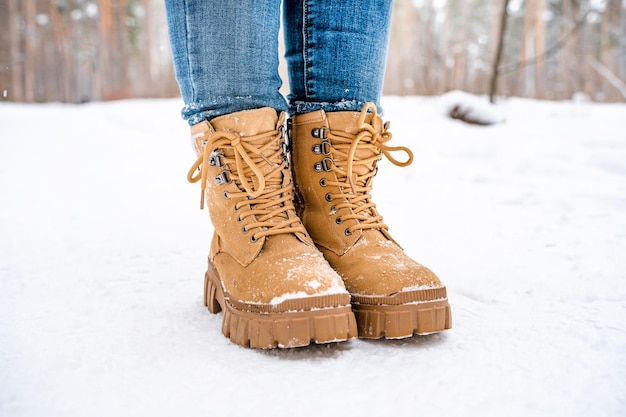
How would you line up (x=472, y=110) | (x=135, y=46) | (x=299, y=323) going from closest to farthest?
(x=299, y=323) → (x=472, y=110) → (x=135, y=46)

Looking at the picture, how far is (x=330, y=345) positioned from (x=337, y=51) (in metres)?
0.50

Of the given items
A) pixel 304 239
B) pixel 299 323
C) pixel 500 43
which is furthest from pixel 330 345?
pixel 500 43

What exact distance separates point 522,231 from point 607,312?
1.87ft

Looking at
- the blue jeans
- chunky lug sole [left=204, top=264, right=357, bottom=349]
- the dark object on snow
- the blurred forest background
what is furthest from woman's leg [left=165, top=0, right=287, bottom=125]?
the blurred forest background

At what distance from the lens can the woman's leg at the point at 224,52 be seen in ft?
2.44

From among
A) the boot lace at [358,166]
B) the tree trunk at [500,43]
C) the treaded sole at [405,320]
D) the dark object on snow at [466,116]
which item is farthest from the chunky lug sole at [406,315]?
the tree trunk at [500,43]

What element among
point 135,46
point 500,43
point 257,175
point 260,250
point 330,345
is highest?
point 135,46

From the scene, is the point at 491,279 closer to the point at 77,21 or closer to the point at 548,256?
the point at 548,256

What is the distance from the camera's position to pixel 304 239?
78 cm

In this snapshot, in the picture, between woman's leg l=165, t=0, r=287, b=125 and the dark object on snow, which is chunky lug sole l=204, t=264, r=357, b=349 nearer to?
woman's leg l=165, t=0, r=287, b=125

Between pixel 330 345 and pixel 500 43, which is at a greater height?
pixel 500 43

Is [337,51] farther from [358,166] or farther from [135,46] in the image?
[135,46]

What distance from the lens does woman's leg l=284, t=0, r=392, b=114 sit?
812mm

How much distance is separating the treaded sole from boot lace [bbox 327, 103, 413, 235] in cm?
17
